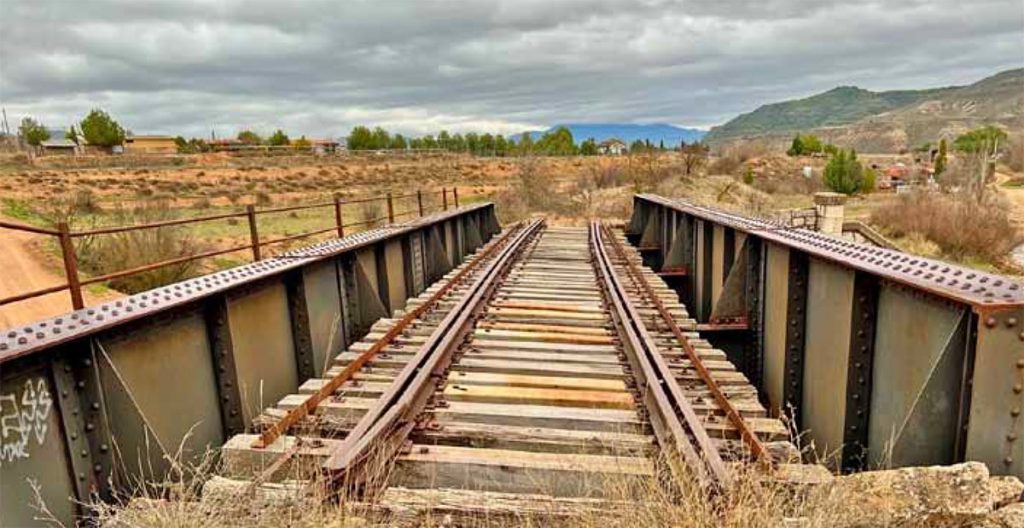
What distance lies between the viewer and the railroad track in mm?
3148

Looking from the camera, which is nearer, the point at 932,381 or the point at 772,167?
the point at 932,381

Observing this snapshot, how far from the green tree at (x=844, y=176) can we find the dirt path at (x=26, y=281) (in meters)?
52.2

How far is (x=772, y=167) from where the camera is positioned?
66.2m

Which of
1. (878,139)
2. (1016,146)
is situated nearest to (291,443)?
(1016,146)

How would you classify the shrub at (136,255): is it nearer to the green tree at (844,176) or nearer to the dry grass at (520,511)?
the dry grass at (520,511)

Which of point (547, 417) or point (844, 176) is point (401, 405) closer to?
point (547, 417)

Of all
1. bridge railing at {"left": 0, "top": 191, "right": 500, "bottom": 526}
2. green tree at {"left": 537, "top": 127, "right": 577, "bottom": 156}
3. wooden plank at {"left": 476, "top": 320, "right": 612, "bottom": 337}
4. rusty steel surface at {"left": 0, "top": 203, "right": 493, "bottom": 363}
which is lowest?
wooden plank at {"left": 476, "top": 320, "right": 612, "bottom": 337}

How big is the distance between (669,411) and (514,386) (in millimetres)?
1380

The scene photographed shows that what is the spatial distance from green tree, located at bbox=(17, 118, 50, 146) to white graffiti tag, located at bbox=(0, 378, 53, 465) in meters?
A: 137

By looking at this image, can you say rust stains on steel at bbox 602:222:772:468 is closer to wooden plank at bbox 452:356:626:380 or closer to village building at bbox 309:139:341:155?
wooden plank at bbox 452:356:626:380

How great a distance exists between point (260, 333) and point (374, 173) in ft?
233

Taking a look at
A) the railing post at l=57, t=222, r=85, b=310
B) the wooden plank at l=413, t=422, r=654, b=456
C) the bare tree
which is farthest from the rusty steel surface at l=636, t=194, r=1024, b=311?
the bare tree

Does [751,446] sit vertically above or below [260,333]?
below

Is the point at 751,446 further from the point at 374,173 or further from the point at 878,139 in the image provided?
the point at 878,139
